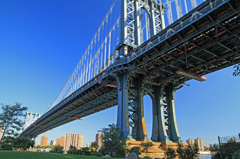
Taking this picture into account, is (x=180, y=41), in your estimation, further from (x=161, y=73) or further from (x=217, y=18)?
(x=161, y=73)

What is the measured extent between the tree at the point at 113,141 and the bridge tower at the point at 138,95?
67.9 inches

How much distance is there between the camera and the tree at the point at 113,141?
24333 mm

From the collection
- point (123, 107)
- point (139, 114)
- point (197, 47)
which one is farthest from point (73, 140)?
point (197, 47)

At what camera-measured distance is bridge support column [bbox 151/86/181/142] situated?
3244cm

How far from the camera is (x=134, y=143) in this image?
26453 millimetres

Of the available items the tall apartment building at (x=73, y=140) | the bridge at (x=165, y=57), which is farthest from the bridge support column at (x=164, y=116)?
the tall apartment building at (x=73, y=140)

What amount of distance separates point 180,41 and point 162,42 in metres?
2.45

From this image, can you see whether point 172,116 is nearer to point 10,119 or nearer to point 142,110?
point 142,110

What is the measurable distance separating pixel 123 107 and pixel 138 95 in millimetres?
4387

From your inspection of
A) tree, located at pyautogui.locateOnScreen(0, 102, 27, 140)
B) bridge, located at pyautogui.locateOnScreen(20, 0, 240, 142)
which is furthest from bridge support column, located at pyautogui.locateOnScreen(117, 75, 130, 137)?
tree, located at pyautogui.locateOnScreen(0, 102, 27, 140)

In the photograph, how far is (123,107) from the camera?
29.6 m

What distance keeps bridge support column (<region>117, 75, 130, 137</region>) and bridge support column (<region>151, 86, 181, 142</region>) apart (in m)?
7.50

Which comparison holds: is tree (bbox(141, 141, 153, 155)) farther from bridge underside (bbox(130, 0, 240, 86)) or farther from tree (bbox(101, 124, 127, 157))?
bridge underside (bbox(130, 0, 240, 86))

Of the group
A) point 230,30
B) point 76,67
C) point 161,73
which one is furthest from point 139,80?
point 76,67
